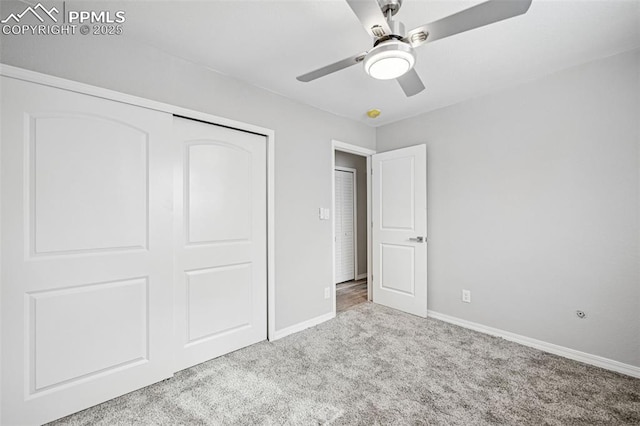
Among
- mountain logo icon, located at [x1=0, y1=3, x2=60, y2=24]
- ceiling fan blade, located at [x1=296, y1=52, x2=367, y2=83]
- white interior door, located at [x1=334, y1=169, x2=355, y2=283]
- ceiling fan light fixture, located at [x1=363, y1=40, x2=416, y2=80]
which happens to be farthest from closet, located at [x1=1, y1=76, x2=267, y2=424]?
white interior door, located at [x1=334, y1=169, x2=355, y2=283]

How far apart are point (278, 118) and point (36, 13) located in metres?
1.75

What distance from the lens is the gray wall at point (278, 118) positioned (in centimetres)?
177

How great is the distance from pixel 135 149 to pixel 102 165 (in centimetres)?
23

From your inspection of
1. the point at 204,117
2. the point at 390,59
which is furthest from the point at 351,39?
the point at 204,117

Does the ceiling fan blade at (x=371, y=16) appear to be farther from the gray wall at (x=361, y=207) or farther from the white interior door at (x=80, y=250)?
the gray wall at (x=361, y=207)

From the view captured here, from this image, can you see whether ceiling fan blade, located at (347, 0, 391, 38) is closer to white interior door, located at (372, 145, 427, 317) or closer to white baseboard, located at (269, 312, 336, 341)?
white interior door, located at (372, 145, 427, 317)

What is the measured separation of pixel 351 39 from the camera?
198cm

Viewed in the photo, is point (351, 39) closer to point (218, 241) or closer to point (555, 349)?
point (218, 241)

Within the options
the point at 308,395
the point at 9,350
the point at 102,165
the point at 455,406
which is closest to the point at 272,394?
the point at 308,395

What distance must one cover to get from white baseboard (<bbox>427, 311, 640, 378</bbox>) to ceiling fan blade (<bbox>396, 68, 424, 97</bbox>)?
248cm

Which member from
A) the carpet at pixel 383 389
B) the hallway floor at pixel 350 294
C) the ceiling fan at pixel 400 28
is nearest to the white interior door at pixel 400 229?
the hallway floor at pixel 350 294

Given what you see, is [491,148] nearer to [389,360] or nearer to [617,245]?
[617,245]

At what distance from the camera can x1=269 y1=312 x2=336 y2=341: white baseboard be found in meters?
2.83

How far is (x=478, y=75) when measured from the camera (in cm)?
253
